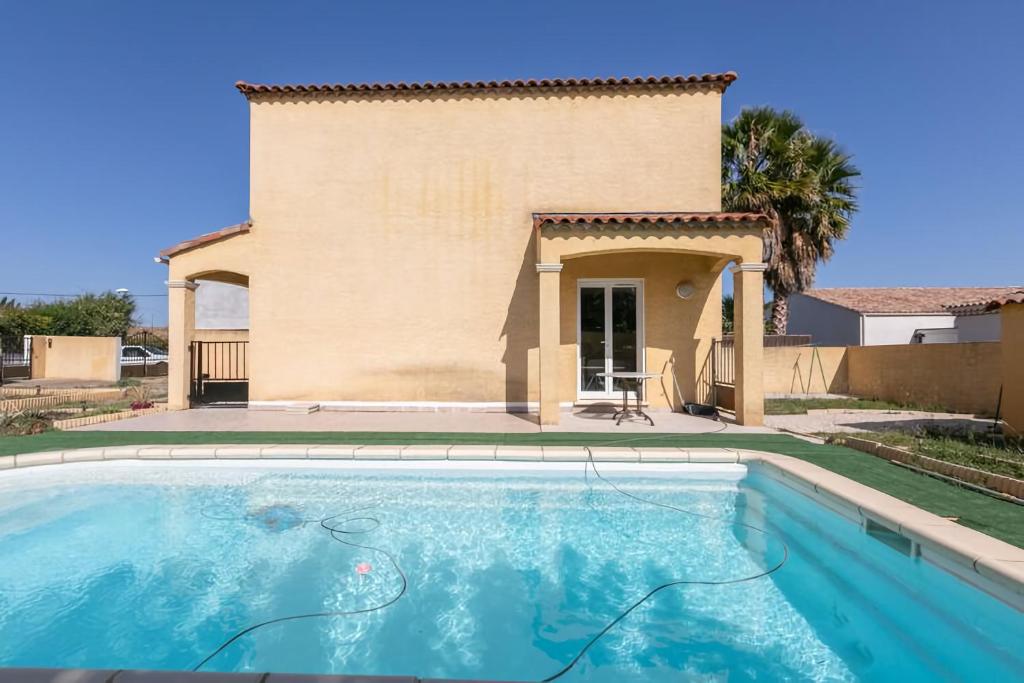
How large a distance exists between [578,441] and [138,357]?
1142 inches

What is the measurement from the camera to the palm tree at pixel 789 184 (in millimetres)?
15477

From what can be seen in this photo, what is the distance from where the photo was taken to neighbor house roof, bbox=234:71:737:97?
1069 centimetres

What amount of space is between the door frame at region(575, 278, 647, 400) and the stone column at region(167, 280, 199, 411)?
9038mm

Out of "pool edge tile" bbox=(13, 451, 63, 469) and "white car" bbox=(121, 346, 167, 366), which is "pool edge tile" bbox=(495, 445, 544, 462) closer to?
"pool edge tile" bbox=(13, 451, 63, 469)

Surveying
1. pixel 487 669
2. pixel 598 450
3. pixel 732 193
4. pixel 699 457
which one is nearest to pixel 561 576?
pixel 487 669

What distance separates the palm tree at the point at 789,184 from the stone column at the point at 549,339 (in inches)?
389

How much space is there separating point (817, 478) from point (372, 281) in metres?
9.23

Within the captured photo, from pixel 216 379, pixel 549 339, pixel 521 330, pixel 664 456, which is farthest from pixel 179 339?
pixel 664 456

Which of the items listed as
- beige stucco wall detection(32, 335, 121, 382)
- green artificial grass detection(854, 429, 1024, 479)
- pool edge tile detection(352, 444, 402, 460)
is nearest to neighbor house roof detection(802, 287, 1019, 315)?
green artificial grass detection(854, 429, 1024, 479)

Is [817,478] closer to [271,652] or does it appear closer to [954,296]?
[271,652]

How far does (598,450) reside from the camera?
6.77m

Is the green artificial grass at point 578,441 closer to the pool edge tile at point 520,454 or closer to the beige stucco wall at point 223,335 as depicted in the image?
the pool edge tile at point 520,454

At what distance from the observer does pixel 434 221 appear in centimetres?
1098

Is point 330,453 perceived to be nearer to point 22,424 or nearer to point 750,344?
point 22,424
